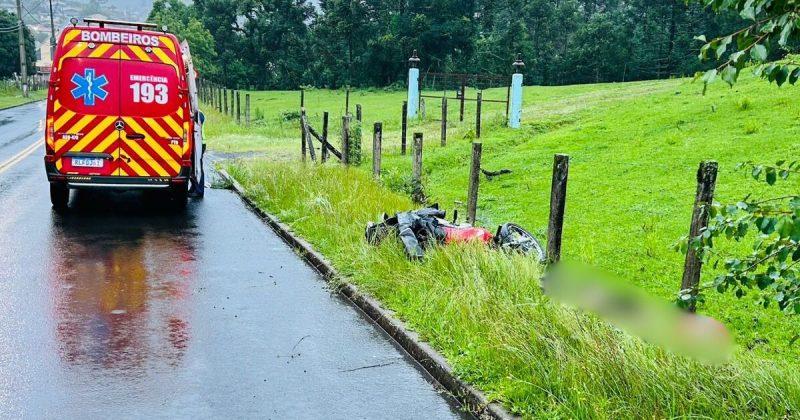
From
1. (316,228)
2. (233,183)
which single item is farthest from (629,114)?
(316,228)

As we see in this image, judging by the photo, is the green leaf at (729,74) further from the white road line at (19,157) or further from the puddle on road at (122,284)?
the white road line at (19,157)

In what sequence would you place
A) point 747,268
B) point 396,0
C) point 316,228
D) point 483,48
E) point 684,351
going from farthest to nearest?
point 396,0 → point 483,48 → point 316,228 → point 684,351 → point 747,268

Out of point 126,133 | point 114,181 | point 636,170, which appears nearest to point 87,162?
point 114,181

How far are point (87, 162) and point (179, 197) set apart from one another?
1640 millimetres

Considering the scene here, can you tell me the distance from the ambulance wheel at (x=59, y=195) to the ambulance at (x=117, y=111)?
105 millimetres

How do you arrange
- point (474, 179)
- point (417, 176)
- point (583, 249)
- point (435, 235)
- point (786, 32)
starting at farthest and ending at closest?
point (417, 176) < point (474, 179) < point (583, 249) < point (435, 235) < point (786, 32)

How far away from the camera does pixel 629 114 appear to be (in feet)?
67.6

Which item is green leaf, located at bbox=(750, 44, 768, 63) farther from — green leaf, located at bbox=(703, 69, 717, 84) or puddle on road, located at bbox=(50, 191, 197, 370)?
puddle on road, located at bbox=(50, 191, 197, 370)

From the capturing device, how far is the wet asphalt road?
5.01 meters

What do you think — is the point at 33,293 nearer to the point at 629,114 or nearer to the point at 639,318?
the point at 639,318

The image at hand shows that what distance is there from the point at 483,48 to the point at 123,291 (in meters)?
72.5

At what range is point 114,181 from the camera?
11.6 m

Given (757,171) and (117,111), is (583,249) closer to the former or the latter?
(757,171)

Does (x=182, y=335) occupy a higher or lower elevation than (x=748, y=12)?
lower
